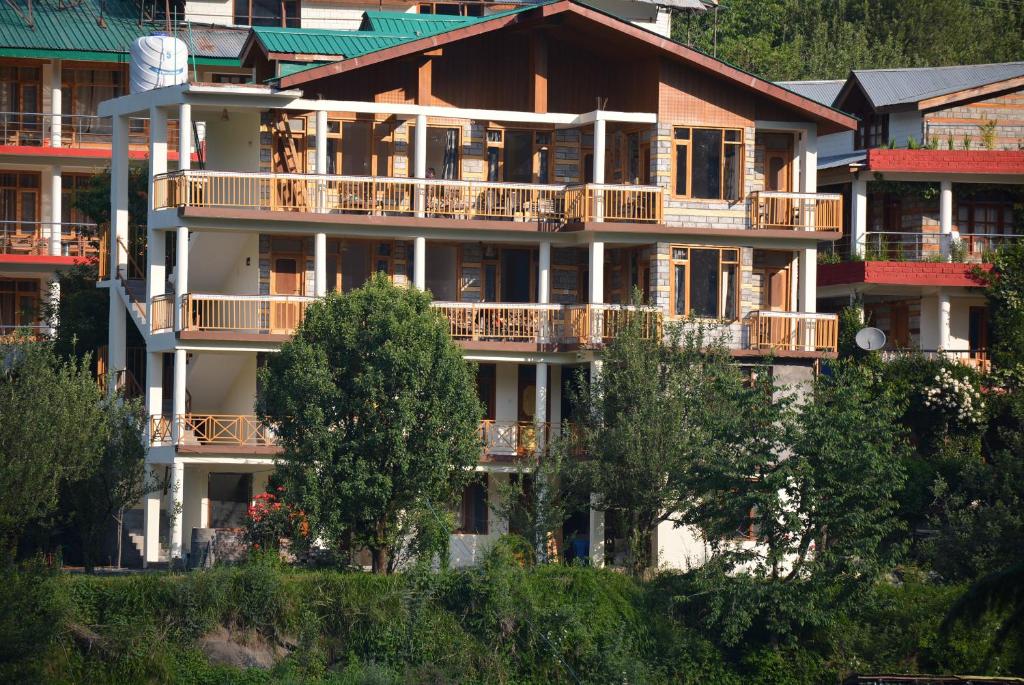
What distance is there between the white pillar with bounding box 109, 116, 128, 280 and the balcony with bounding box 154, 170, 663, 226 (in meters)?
2.10

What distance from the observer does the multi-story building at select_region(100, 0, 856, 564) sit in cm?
4453

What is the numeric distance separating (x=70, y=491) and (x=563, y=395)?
460 inches

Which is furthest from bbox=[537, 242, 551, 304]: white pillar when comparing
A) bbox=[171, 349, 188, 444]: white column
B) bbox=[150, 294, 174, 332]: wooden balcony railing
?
bbox=[150, 294, 174, 332]: wooden balcony railing

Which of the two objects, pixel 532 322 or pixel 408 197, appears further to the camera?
pixel 408 197

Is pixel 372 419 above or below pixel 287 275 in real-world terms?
below

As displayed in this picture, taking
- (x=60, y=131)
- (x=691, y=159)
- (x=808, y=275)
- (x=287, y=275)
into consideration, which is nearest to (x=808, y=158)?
(x=808, y=275)

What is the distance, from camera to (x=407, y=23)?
49969 mm

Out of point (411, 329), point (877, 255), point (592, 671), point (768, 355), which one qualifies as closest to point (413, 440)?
point (411, 329)

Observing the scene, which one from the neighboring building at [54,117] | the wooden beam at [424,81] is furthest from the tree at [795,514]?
the neighboring building at [54,117]

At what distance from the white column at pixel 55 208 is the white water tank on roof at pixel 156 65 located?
11816mm

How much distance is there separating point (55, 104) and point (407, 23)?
15.2 m

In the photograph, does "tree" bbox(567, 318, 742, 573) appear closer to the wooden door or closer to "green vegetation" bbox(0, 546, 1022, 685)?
"green vegetation" bbox(0, 546, 1022, 685)

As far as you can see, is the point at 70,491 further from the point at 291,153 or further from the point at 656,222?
the point at 656,222

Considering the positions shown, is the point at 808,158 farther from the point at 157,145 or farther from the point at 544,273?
the point at 157,145
